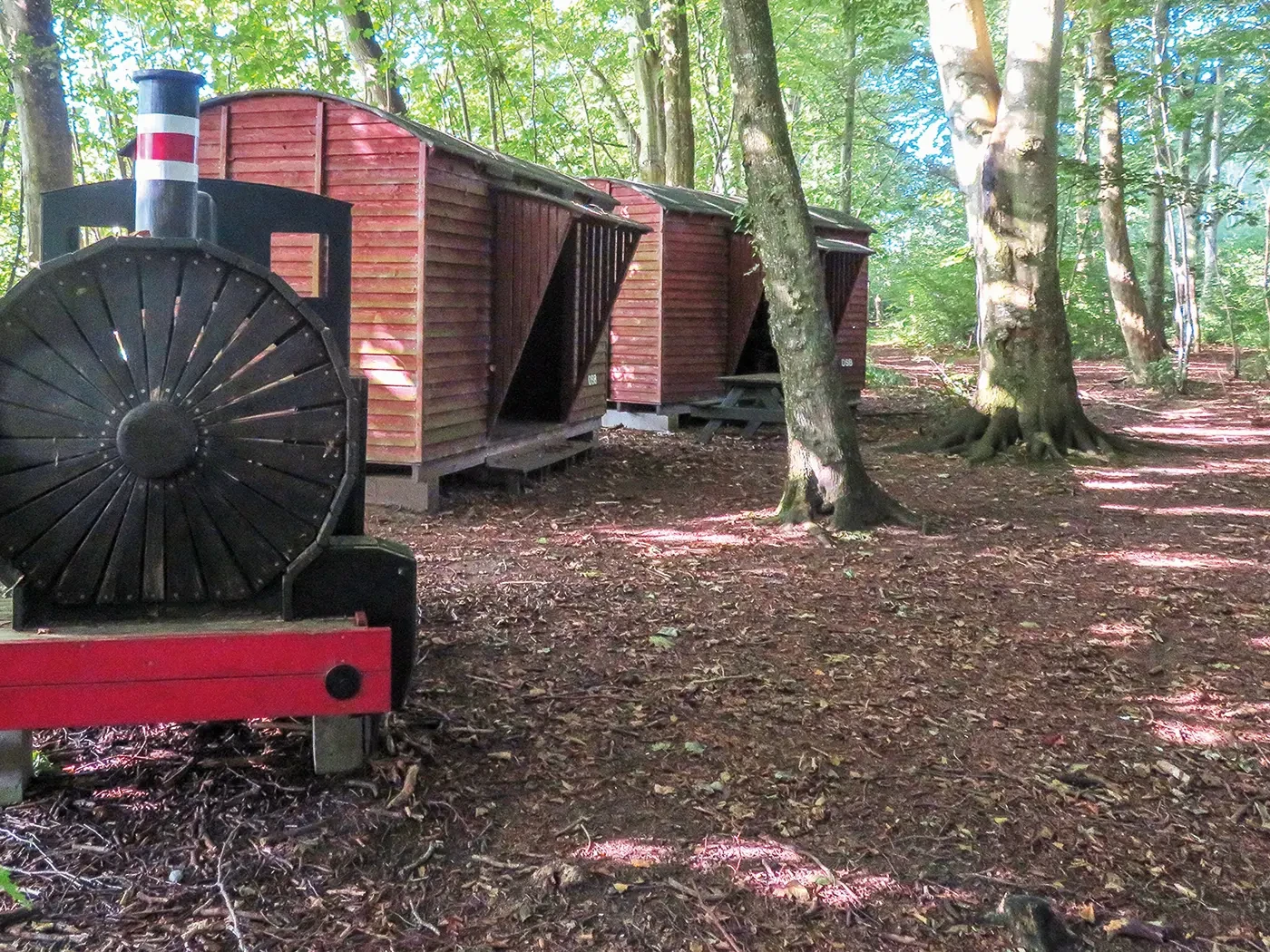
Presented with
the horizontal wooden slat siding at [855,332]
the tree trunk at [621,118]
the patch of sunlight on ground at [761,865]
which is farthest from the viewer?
the tree trunk at [621,118]

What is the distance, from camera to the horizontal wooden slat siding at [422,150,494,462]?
856 cm

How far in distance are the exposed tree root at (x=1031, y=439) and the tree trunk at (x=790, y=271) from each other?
368 cm

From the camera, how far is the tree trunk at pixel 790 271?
306 inches

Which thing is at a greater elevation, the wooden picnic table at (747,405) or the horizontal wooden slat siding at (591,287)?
the horizontal wooden slat siding at (591,287)

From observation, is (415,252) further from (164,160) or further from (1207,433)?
(1207,433)

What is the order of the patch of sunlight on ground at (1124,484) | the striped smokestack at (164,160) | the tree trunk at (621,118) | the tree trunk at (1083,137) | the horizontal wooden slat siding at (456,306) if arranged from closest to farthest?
the striped smokestack at (164,160)
the horizontal wooden slat siding at (456,306)
the patch of sunlight on ground at (1124,484)
the tree trunk at (1083,137)
the tree trunk at (621,118)

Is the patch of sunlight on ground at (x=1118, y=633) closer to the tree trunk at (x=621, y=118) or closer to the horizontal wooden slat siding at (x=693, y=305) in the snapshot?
the horizontal wooden slat siding at (x=693, y=305)

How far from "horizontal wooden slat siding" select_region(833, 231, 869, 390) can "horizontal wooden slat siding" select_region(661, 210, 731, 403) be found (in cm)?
278

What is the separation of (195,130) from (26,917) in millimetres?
2185

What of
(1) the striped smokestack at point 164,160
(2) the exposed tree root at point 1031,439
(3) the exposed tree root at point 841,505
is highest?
(1) the striped smokestack at point 164,160

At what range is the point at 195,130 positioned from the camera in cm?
322

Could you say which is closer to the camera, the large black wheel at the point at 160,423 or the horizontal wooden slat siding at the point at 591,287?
the large black wheel at the point at 160,423

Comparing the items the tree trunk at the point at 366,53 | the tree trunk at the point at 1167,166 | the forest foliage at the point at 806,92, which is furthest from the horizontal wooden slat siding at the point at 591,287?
the tree trunk at the point at 1167,166

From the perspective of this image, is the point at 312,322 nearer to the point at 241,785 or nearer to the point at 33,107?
the point at 241,785
